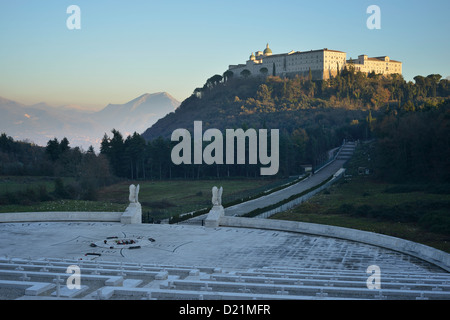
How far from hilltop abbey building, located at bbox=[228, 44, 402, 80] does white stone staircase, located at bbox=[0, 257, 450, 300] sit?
428ft

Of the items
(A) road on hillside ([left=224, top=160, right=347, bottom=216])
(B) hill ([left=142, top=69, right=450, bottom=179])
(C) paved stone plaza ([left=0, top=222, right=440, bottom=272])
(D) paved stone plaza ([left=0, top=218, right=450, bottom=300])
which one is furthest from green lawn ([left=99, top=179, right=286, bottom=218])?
(B) hill ([left=142, top=69, right=450, bottom=179])

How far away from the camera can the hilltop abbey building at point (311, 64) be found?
5472 inches

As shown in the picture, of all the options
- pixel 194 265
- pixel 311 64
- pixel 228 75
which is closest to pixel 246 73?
pixel 228 75

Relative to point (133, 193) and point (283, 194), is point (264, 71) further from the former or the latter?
point (133, 193)

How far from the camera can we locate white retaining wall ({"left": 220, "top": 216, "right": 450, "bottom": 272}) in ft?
60.3

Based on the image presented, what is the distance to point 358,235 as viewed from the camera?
22328 mm

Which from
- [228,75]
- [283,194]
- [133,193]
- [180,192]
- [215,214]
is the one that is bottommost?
[180,192]

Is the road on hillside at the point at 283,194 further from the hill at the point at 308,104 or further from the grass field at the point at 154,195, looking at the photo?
the hill at the point at 308,104

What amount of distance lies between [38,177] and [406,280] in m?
54.1

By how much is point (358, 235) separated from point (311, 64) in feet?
407

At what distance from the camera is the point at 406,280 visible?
13.0m

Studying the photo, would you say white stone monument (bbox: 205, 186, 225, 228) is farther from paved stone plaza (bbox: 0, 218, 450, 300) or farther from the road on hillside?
the road on hillside
